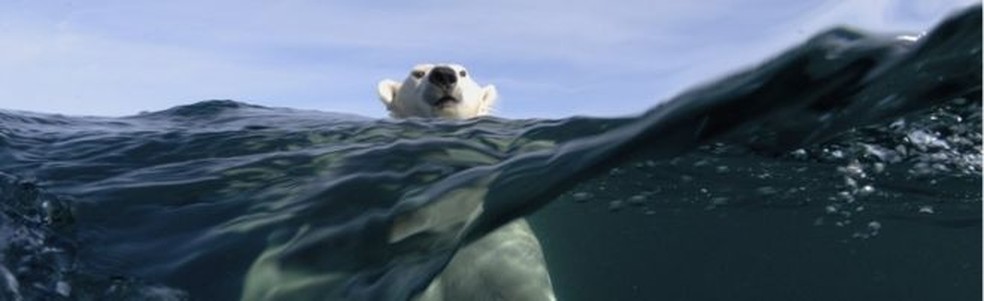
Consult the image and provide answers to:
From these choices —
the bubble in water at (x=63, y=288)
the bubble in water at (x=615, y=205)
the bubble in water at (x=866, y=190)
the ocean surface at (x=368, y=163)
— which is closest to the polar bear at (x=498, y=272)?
the ocean surface at (x=368, y=163)

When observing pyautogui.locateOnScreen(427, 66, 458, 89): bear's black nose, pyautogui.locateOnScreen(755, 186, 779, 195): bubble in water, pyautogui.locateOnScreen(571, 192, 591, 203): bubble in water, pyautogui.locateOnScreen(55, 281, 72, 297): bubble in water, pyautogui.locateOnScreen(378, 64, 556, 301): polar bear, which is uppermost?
pyautogui.locateOnScreen(427, 66, 458, 89): bear's black nose

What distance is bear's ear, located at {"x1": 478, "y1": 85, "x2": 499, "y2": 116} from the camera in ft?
29.9

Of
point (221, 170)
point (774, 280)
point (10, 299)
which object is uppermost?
point (221, 170)

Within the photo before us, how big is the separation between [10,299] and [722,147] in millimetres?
5587

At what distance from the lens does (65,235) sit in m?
5.34

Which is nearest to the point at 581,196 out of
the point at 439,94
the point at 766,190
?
the point at 766,190

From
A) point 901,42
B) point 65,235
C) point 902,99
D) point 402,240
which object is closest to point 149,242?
point 65,235

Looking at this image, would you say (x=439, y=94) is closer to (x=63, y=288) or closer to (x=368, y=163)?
(x=368, y=163)

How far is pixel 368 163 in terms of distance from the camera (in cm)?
601

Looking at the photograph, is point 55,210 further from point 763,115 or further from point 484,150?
point 763,115

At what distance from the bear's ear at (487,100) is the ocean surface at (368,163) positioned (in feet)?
4.99

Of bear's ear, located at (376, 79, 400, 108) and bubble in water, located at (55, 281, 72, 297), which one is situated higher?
bear's ear, located at (376, 79, 400, 108)

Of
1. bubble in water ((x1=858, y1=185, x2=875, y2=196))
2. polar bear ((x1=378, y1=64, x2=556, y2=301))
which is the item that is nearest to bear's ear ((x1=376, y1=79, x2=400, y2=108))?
polar bear ((x1=378, y1=64, x2=556, y2=301))

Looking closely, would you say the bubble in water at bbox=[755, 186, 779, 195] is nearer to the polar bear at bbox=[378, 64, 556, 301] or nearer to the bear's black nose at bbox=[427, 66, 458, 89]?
the bear's black nose at bbox=[427, 66, 458, 89]
